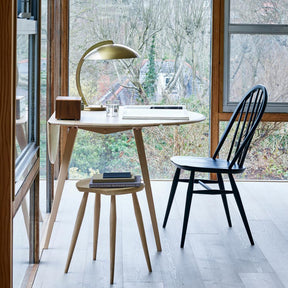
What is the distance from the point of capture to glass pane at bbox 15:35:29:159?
2.34 meters

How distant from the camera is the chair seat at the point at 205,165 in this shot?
10.5ft

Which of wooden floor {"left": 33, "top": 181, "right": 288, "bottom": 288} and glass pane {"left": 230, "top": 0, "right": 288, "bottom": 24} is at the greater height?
glass pane {"left": 230, "top": 0, "right": 288, "bottom": 24}

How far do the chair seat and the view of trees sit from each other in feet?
4.10

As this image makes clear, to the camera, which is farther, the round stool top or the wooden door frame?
the wooden door frame

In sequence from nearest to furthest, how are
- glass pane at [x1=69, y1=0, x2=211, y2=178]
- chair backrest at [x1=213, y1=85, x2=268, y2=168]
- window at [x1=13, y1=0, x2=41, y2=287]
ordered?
window at [x1=13, y1=0, x2=41, y2=287] → chair backrest at [x1=213, y1=85, x2=268, y2=168] → glass pane at [x1=69, y1=0, x2=211, y2=178]

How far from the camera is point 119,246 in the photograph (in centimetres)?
319

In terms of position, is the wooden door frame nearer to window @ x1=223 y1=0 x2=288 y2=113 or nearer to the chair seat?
the chair seat

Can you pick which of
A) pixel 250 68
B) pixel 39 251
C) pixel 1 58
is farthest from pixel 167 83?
pixel 1 58

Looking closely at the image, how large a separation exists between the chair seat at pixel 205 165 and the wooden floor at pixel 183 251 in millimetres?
423

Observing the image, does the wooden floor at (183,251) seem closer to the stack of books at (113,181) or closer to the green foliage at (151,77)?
the stack of books at (113,181)

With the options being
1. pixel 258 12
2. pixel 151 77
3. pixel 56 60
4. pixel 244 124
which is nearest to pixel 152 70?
pixel 151 77

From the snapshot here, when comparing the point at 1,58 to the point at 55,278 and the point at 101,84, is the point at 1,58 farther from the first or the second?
the point at 101,84

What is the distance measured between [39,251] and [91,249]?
0.97ft

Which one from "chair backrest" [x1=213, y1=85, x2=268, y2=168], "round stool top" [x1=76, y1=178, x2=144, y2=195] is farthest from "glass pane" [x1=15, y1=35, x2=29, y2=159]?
"chair backrest" [x1=213, y1=85, x2=268, y2=168]
